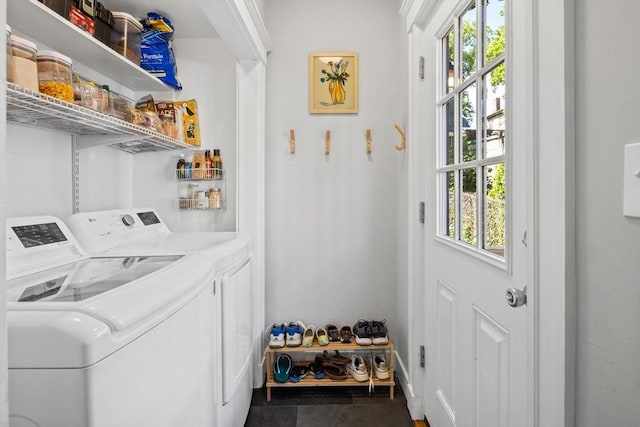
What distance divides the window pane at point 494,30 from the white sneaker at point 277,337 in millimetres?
1742

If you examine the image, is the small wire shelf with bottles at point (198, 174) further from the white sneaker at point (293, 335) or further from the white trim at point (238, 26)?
the white sneaker at point (293, 335)

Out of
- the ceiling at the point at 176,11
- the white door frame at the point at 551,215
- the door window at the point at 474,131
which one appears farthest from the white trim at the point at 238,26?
the white door frame at the point at 551,215

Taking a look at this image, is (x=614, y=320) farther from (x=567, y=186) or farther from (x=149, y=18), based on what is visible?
(x=149, y=18)

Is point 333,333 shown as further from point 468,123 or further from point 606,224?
point 606,224

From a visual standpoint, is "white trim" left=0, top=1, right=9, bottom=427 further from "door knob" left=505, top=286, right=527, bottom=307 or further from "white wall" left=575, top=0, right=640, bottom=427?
"door knob" left=505, top=286, right=527, bottom=307

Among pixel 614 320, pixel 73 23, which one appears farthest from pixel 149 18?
pixel 614 320

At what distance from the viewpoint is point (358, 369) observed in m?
1.93

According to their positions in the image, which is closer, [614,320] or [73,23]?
[614,320]

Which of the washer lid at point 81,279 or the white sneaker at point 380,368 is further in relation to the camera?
the white sneaker at point 380,368

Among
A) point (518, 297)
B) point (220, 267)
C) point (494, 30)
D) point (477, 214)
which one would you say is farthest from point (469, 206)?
point (220, 267)

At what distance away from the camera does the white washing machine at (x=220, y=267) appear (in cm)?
126

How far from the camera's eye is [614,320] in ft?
1.78

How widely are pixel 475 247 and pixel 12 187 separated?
1.81m

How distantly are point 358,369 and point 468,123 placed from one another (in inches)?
59.6
